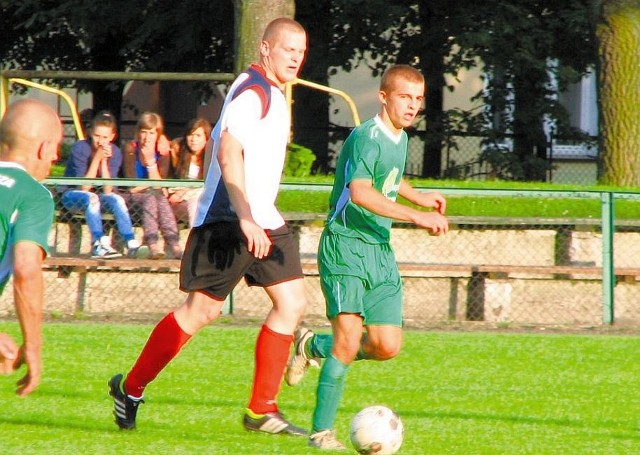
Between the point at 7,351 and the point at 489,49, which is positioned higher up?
the point at 489,49

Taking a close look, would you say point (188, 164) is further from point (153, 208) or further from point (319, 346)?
point (319, 346)

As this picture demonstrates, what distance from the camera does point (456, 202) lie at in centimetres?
1263

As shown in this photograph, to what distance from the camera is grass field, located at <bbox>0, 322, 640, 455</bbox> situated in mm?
5883

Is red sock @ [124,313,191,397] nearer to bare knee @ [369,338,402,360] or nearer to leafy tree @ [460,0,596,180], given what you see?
bare knee @ [369,338,402,360]

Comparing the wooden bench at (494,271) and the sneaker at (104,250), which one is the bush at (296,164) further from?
the sneaker at (104,250)

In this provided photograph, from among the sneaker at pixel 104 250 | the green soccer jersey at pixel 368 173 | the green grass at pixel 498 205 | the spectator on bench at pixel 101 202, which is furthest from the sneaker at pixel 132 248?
the green soccer jersey at pixel 368 173

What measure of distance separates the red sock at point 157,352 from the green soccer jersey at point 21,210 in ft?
6.00

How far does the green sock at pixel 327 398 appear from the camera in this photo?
5668 millimetres

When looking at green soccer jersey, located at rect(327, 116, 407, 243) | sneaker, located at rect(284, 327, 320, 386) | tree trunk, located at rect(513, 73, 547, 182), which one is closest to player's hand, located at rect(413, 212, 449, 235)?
green soccer jersey, located at rect(327, 116, 407, 243)

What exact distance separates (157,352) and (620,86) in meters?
9.77

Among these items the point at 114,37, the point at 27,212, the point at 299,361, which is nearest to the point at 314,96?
the point at 114,37

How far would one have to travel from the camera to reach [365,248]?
5902mm

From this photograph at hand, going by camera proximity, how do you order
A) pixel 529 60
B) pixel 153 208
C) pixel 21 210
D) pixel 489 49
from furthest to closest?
pixel 529 60
pixel 489 49
pixel 153 208
pixel 21 210

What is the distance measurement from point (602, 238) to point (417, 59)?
9.03 m
